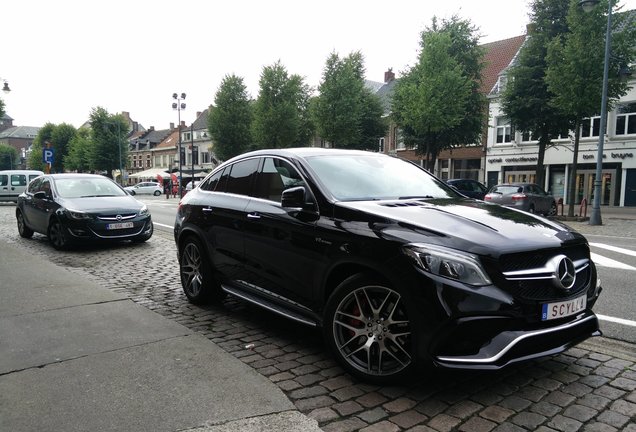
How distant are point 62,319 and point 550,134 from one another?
2527 cm

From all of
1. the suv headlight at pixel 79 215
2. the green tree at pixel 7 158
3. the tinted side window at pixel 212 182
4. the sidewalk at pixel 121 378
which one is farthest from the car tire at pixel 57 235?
the green tree at pixel 7 158

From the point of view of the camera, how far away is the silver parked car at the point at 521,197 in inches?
758

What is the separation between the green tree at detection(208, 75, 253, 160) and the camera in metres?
47.0

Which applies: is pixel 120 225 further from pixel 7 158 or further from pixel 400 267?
pixel 7 158

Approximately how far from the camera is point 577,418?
2.91 meters

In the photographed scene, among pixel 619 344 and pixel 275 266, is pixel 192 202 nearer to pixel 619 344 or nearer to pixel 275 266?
pixel 275 266

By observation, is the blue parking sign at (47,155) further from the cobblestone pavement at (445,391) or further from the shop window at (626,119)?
the shop window at (626,119)

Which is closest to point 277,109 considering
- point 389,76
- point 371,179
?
point 389,76

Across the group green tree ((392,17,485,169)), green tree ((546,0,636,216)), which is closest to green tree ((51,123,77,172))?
green tree ((392,17,485,169))

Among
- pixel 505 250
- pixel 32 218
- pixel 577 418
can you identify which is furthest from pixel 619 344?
pixel 32 218

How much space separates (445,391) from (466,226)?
1134 millimetres

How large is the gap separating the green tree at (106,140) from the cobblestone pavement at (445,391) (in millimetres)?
61625

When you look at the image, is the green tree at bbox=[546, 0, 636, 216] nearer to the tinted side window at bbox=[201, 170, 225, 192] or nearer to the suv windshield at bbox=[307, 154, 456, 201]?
the suv windshield at bbox=[307, 154, 456, 201]

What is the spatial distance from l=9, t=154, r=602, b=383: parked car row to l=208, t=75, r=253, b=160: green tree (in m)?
43.2
